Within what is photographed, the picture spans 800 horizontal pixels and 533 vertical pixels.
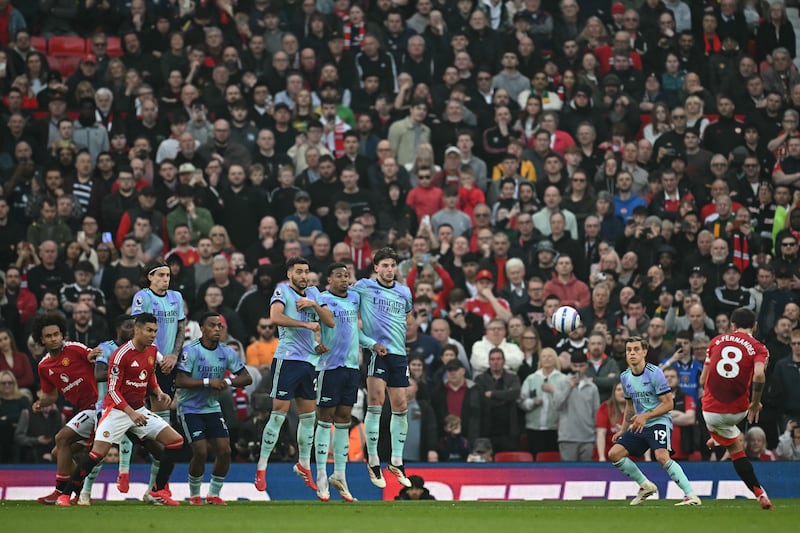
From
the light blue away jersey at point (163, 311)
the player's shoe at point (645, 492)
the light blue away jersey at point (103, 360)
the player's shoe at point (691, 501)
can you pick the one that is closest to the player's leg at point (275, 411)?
the light blue away jersey at point (163, 311)

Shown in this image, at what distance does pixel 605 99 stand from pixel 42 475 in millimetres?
13524

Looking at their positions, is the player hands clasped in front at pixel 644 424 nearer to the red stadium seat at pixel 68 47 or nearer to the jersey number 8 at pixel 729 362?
the jersey number 8 at pixel 729 362

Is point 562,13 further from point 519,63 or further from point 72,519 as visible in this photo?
point 72,519

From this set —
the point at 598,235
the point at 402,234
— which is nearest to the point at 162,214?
the point at 402,234

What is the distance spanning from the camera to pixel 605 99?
27953 mm

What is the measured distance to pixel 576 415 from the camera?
2192 centimetres

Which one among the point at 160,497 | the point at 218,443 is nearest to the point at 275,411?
the point at 218,443

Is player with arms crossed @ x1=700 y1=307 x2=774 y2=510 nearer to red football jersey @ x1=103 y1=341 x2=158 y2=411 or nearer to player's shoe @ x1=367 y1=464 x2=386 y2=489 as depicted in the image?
player's shoe @ x1=367 y1=464 x2=386 y2=489

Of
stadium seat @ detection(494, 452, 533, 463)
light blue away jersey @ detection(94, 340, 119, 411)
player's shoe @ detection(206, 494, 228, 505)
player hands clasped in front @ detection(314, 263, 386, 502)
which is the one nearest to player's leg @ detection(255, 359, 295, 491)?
player hands clasped in front @ detection(314, 263, 386, 502)

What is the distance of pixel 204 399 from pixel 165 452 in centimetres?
85

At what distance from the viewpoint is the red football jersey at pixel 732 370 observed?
58.4 feet

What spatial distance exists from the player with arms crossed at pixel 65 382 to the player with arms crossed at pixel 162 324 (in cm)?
66

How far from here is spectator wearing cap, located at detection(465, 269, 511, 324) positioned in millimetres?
23547

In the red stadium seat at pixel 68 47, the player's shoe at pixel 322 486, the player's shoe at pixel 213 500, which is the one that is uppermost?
the red stadium seat at pixel 68 47
